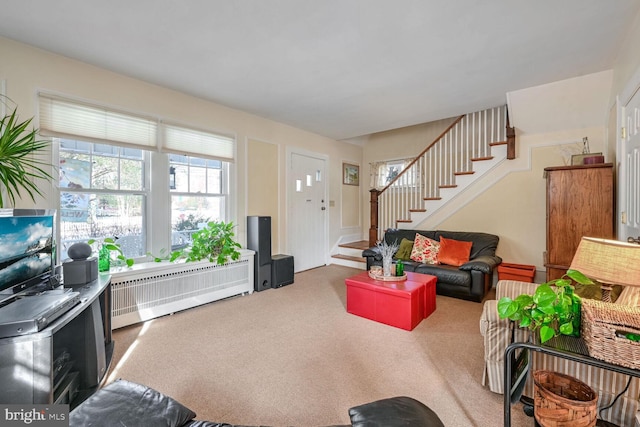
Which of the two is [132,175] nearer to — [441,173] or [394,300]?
[394,300]

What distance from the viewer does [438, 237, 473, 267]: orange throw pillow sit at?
3.93 metres

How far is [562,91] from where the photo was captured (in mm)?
3256

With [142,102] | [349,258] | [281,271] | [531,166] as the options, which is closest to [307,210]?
[349,258]

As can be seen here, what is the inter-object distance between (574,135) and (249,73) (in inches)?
164

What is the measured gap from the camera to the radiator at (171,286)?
280cm

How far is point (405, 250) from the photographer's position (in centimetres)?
443

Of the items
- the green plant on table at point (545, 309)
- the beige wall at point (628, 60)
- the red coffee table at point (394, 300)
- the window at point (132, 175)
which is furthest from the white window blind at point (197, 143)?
the beige wall at point (628, 60)

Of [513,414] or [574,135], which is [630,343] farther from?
[574,135]

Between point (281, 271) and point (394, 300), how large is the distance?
192 cm

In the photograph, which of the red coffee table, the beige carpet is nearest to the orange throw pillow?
the beige carpet

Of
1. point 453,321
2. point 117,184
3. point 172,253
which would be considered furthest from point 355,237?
point 117,184

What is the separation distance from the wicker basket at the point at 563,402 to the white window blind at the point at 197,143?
3.84 meters

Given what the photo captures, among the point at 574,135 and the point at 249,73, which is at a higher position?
the point at 249,73

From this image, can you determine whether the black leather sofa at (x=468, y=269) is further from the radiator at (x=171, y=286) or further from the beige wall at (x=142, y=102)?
the beige wall at (x=142, y=102)
